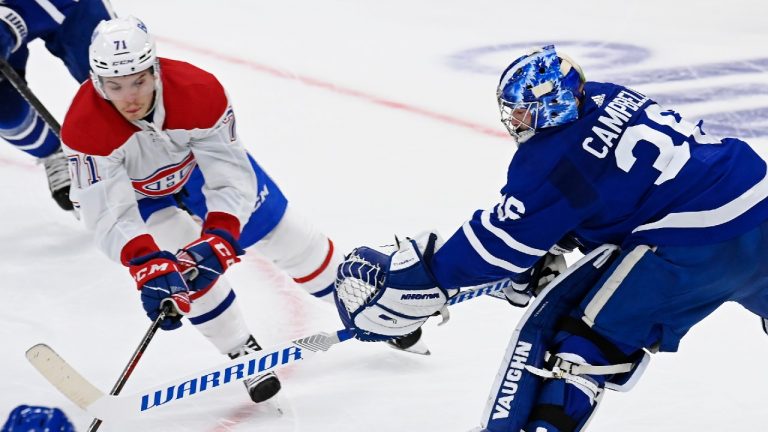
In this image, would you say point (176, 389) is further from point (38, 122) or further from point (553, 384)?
point (38, 122)

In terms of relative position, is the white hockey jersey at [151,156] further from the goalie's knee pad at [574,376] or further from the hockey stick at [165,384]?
the goalie's knee pad at [574,376]

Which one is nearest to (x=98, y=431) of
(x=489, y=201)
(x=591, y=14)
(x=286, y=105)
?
(x=489, y=201)

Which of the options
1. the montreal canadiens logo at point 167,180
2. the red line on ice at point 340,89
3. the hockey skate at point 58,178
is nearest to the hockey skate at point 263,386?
the montreal canadiens logo at point 167,180

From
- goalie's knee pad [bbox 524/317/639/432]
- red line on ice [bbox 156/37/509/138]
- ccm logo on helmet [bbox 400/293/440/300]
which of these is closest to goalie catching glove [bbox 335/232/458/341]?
ccm logo on helmet [bbox 400/293/440/300]

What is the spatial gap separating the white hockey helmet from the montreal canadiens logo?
27 cm

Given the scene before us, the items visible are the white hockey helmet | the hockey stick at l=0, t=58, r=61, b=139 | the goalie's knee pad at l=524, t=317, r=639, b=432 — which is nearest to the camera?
the goalie's knee pad at l=524, t=317, r=639, b=432

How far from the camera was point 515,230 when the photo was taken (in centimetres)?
229

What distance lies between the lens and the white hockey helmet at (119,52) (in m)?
2.70

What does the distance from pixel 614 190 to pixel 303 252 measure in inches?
47.1

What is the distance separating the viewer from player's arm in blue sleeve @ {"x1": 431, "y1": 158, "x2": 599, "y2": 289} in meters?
2.25

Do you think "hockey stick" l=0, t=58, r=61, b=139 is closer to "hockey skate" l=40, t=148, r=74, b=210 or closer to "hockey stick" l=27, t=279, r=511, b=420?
"hockey skate" l=40, t=148, r=74, b=210

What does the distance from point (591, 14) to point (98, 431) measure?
151 inches

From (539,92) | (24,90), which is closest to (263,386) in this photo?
(539,92)

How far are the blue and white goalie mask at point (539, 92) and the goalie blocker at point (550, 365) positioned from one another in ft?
1.05
